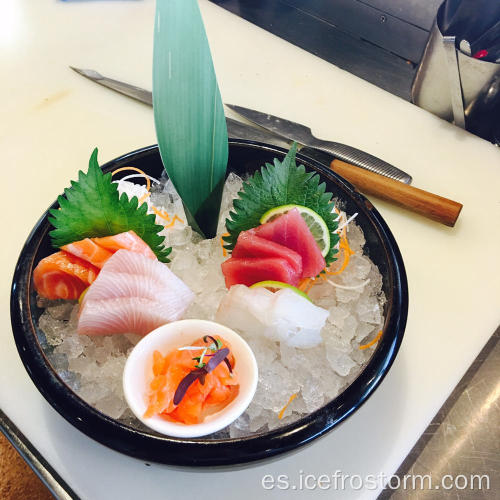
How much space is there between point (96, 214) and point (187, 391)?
395mm

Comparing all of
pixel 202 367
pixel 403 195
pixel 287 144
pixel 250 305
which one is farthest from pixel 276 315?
pixel 287 144

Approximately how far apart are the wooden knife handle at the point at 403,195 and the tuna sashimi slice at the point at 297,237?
42 centimetres

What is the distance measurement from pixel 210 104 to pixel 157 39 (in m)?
0.15

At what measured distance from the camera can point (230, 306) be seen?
0.87 m

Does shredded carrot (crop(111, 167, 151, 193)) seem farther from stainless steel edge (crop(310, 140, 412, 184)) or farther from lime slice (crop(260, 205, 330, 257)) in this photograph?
stainless steel edge (crop(310, 140, 412, 184))

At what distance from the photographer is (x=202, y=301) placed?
96 centimetres

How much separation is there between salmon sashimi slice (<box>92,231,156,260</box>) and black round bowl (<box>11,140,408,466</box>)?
4.8 inches

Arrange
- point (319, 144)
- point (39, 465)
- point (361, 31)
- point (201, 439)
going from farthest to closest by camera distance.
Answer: point (361, 31) < point (319, 144) < point (39, 465) < point (201, 439)

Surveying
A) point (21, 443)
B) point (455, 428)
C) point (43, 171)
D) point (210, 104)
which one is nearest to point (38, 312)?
point (21, 443)

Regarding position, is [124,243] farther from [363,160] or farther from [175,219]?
[363,160]

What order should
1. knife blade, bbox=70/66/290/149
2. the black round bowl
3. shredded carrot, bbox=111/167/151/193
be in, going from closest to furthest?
the black round bowl
shredded carrot, bbox=111/167/151/193
knife blade, bbox=70/66/290/149

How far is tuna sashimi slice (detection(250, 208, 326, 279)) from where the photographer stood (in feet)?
3.03

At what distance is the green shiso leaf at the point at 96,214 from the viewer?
0.91 meters

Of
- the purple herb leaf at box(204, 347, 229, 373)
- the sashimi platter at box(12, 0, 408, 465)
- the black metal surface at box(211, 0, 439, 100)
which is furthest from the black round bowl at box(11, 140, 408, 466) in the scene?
the black metal surface at box(211, 0, 439, 100)
